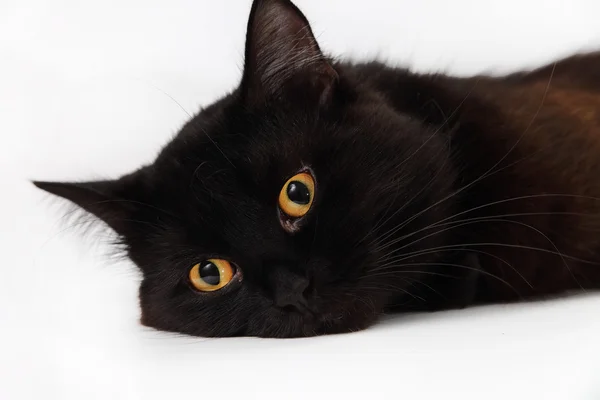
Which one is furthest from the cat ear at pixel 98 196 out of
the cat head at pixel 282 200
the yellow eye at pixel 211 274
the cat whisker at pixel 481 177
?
the cat whisker at pixel 481 177

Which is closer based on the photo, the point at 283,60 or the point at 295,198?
the point at 295,198

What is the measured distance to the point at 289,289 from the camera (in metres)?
1.42

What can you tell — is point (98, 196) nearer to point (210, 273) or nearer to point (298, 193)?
point (210, 273)

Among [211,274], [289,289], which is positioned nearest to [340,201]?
[289,289]

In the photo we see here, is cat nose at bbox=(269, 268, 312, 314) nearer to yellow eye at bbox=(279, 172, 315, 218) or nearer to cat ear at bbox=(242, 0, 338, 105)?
yellow eye at bbox=(279, 172, 315, 218)

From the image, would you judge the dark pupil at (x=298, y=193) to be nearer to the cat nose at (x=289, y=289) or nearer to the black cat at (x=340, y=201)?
the black cat at (x=340, y=201)

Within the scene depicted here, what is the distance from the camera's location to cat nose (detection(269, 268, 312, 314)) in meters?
1.42

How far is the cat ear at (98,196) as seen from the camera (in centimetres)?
170

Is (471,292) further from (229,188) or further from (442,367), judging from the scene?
(229,188)

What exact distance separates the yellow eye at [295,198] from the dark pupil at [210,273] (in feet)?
0.75

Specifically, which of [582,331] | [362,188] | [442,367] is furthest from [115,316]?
[582,331]

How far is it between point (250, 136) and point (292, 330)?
1.49ft

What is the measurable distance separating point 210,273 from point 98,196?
→ 1.22ft

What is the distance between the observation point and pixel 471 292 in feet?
5.46
